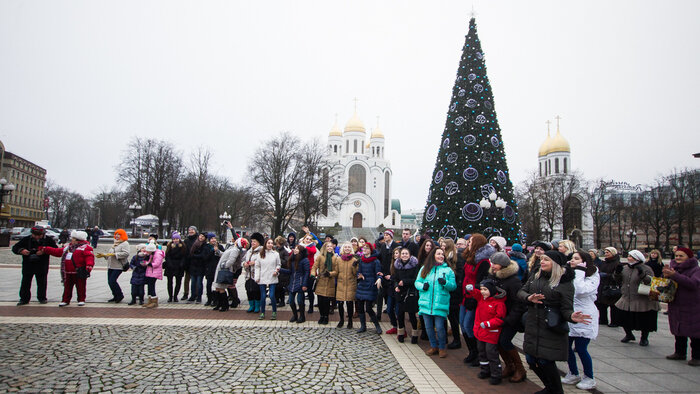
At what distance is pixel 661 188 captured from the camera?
40.0 m

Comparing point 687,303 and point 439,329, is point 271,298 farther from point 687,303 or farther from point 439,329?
point 687,303

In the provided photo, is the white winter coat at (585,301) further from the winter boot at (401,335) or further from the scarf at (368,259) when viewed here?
the scarf at (368,259)

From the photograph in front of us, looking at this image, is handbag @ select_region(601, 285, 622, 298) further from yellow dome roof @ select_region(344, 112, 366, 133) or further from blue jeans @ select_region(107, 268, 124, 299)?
yellow dome roof @ select_region(344, 112, 366, 133)

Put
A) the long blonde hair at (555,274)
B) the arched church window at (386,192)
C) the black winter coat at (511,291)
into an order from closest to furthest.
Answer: the long blonde hair at (555,274) < the black winter coat at (511,291) < the arched church window at (386,192)

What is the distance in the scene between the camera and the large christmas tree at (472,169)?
14.4 meters

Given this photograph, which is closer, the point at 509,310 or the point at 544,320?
the point at 544,320

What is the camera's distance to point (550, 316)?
4.15 metres

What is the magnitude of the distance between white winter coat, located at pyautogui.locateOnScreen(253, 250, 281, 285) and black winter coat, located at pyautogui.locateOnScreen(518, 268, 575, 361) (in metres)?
5.34

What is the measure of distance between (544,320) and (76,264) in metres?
9.46

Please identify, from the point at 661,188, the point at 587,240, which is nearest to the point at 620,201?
the point at 661,188

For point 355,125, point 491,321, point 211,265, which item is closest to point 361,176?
point 355,125

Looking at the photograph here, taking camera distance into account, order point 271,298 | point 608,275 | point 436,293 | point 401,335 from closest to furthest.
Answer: point 436,293 < point 401,335 < point 608,275 < point 271,298

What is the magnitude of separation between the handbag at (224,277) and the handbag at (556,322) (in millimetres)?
6785

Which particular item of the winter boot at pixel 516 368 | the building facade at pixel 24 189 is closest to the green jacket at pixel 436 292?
the winter boot at pixel 516 368
